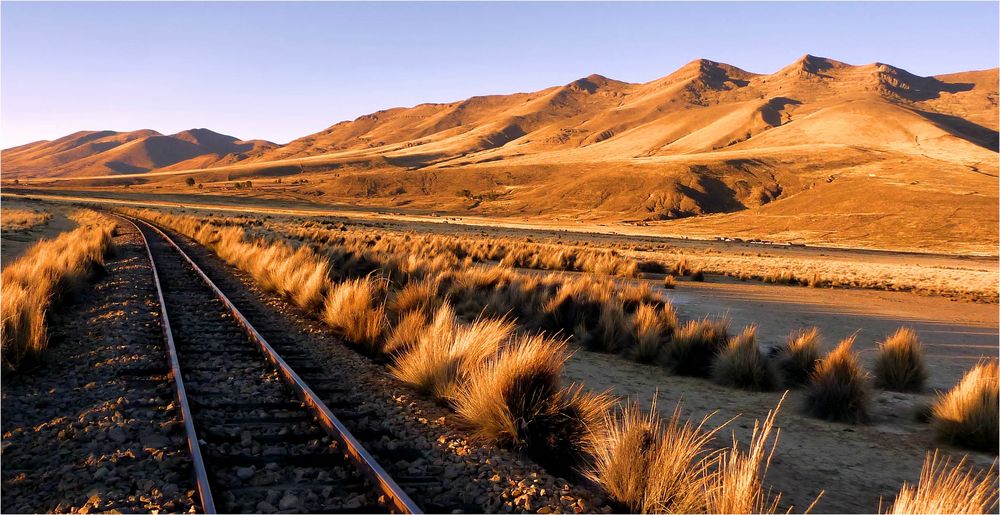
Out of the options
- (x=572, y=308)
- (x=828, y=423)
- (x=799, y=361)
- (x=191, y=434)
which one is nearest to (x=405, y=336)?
(x=191, y=434)

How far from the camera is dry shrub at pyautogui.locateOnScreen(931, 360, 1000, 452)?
21.8ft

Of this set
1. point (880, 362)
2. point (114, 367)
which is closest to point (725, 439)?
point (880, 362)

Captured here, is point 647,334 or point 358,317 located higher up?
point 358,317

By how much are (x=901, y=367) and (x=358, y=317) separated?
8.88 metres

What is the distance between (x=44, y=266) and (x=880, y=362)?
16.8 meters

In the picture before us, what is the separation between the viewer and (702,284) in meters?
24.5

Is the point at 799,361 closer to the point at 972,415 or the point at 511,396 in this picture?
the point at 972,415

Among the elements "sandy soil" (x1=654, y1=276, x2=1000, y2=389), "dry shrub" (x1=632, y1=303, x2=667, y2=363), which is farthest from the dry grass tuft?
"sandy soil" (x1=654, y1=276, x2=1000, y2=389)

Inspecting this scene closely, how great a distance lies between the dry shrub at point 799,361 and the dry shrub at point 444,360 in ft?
15.7

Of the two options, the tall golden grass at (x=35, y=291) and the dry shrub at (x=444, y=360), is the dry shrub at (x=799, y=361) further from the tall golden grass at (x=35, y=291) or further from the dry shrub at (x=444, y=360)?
the tall golden grass at (x=35, y=291)

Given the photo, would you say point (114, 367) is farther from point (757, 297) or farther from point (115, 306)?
point (757, 297)

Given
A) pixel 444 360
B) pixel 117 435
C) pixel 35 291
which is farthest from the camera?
pixel 35 291

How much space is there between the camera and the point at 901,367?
9.59 meters

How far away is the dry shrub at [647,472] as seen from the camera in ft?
14.2
